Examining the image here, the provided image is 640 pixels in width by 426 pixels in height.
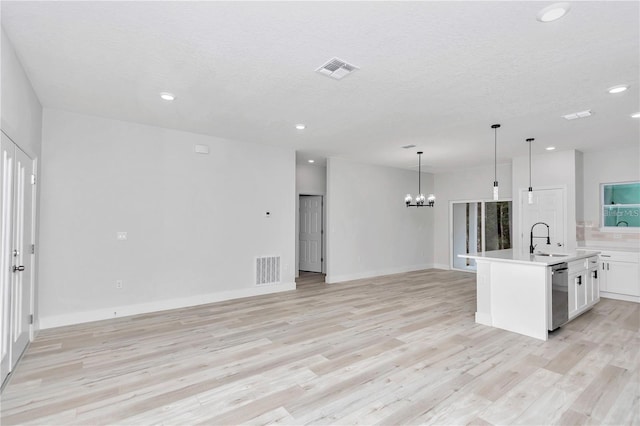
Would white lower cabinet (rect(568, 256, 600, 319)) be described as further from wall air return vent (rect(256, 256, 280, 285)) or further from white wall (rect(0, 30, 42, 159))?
white wall (rect(0, 30, 42, 159))

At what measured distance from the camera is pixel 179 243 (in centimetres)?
521

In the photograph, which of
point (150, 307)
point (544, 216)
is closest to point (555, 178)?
point (544, 216)

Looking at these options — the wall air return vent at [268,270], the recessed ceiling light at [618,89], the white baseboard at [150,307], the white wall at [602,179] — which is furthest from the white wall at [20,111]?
the white wall at [602,179]

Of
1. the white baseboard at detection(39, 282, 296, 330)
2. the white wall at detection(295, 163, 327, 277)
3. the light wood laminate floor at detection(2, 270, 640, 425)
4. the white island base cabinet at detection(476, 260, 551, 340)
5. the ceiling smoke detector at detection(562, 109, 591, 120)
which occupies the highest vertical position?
the ceiling smoke detector at detection(562, 109, 591, 120)

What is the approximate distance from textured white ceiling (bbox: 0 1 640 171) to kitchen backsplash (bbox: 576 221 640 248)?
7.23 feet

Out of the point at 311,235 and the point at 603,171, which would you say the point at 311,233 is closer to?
the point at 311,235

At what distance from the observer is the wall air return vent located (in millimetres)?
6066

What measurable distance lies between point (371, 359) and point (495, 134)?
4094 mm

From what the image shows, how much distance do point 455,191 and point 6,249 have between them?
9029 millimetres

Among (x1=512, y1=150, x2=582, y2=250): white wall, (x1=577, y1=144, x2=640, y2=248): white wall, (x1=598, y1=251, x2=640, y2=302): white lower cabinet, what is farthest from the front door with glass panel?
(x1=577, y1=144, x2=640, y2=248): white wall

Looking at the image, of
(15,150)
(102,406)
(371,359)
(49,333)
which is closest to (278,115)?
(15,150)

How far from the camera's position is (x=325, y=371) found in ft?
9.82

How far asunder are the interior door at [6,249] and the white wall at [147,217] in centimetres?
150

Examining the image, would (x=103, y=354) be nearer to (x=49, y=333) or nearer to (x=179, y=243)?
(x=49, y=333)
